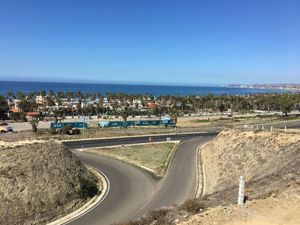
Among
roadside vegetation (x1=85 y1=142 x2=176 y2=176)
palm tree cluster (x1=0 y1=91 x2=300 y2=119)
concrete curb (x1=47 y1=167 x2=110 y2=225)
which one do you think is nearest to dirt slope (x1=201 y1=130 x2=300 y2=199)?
roadside vegetation (x1=85 y1=142 x2=176 y2=176)

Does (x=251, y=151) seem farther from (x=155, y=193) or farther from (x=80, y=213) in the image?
(x=80, y=213)

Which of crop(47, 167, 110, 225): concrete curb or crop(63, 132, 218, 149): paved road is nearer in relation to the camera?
crop(47, 167, 110, 225): concrete curb

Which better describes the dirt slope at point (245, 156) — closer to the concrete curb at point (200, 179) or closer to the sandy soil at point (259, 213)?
the concrete curb at point (200, 179)

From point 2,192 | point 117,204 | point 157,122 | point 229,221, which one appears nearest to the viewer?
point 229,221

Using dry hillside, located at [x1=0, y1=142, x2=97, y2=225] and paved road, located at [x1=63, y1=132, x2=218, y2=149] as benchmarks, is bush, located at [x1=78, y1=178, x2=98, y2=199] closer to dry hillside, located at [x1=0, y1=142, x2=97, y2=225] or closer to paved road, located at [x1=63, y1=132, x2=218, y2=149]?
dry hillside, located at [x1=0, y1=142, x2=97, y2=225]

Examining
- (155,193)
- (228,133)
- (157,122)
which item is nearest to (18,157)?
(155,193)

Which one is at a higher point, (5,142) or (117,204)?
(5,142)
